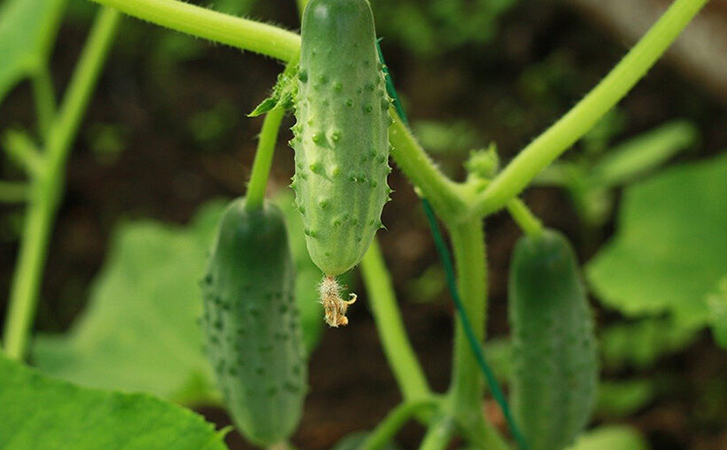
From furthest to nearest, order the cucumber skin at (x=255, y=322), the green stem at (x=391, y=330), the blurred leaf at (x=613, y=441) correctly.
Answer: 1. the blurred leaf at (x=613, y=441)
2. the green stem at (x=391, y=330)
3. the cucumber skin at (x=255, y=322)

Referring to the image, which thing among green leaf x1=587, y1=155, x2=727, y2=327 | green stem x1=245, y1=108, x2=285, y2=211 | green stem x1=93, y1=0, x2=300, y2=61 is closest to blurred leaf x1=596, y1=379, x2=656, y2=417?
green leaf x1=587, y1=155, x2=727, y2=327

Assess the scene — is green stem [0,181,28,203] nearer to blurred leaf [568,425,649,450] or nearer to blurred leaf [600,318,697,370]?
blurred leaf [600,318,697,370]

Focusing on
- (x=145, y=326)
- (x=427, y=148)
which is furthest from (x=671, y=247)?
(x=427, y=148)

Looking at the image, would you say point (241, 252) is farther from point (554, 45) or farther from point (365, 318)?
point (554, 45)

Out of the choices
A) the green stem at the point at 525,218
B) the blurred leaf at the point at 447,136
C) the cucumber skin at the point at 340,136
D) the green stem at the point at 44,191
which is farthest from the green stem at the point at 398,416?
the blurred leaf at the point at 447,136

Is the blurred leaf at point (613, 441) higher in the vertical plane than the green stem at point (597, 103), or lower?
lower

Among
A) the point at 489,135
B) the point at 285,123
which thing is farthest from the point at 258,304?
the point at 489,135

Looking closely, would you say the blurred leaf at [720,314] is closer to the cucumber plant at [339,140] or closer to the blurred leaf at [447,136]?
the cucumber plant at [339,140]
